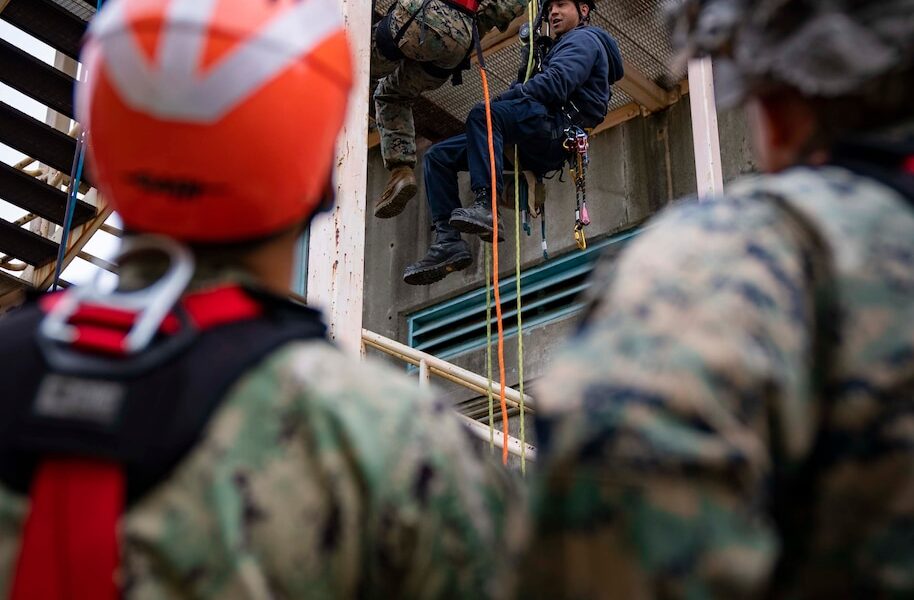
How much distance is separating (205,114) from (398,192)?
5.35 metres

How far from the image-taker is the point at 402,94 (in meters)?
7.12

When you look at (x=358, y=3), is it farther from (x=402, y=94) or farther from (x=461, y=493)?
(x=461, y=493)

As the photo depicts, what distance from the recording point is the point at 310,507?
1.40m

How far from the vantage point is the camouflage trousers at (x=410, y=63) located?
252 inches

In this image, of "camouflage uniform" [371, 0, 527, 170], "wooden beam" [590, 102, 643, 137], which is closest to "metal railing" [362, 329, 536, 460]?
"camouflage uniform" [371, 0, 527, 170]

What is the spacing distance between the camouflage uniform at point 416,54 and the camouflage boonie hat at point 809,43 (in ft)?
16.8

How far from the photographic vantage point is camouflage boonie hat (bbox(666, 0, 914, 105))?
1248mm

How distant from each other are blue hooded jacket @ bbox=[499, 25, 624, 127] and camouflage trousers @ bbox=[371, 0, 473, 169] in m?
0.45

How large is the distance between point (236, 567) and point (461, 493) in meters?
0.28

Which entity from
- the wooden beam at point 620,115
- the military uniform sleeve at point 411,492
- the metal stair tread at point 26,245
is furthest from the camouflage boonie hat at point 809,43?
the wooden beam at point 620,115

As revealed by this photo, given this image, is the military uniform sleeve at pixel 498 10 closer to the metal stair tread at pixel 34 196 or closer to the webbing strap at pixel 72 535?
the metal stair tread at pixel 34 196

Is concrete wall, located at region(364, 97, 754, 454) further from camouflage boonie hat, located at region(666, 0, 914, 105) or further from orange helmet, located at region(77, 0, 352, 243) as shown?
camouflage boonie hat, located at region(666, 0, 914, 105)

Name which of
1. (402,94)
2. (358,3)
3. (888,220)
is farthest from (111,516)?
(402,94)

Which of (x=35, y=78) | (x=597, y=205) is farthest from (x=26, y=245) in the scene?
(x=597, y=205)
